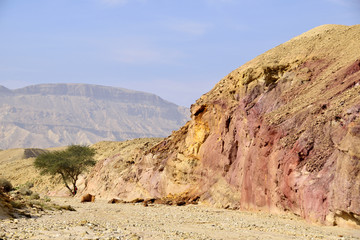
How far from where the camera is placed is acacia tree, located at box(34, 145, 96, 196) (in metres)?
54.4

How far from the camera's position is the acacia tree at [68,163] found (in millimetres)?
54375

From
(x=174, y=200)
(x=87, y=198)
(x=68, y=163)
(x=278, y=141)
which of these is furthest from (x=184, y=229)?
(x=68, y=163)

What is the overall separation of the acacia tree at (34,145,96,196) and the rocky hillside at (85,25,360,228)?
9.96 metres

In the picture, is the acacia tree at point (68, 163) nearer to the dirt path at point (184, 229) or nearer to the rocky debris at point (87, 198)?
the rocky debris at point (87, 198)

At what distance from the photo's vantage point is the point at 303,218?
2316cm

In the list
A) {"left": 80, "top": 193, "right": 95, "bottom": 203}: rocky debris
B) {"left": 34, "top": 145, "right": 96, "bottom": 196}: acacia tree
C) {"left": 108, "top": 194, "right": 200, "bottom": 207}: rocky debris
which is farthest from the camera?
{"left": 34, "top": 145, "right": 96, "bottom": 196}: acacia tree

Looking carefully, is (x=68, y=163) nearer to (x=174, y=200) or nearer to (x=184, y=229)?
(x=174, y=200)

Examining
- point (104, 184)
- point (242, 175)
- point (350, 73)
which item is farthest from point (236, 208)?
point (104, 184)

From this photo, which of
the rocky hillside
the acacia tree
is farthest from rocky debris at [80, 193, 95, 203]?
the acacia tree

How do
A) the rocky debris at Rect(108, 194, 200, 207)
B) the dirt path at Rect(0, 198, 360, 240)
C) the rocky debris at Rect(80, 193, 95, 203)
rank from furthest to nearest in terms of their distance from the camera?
the rocky debris at Rect(80, 193, 95, 203) < the rocky debris at Rect(108, 194, 200, 207) < the dirt path at Rect(0, 198, 360, 240)

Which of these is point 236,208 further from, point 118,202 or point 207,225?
point 118,202

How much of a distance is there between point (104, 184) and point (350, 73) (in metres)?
29.2

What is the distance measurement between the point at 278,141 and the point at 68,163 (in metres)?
32.8

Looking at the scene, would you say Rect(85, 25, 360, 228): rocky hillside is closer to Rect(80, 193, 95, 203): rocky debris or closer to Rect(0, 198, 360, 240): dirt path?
Rect(0, 198, 360, 240): dirt path
